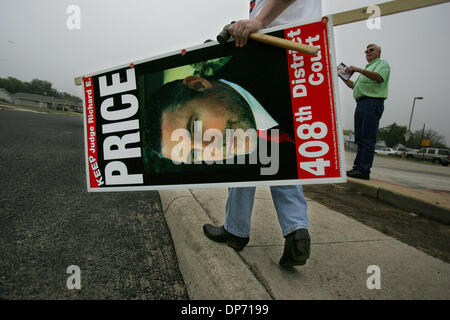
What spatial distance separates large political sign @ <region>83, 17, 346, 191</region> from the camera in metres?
1.03

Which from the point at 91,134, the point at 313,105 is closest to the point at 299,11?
the point at 313,105

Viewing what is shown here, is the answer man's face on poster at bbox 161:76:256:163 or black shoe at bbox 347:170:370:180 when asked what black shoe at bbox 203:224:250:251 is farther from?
black shoe at bbox 347:170:370:180

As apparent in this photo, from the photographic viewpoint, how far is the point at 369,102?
2.71 meters

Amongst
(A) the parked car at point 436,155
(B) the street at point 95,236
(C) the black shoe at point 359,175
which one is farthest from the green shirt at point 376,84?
(A) the parked car at point 436,155

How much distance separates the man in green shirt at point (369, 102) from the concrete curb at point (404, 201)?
326 mm

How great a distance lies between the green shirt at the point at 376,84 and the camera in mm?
2609

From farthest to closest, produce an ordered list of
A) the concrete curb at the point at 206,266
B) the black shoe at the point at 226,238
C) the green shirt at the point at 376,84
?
the green shirt at the point at 376,84 < the black shoe at the point at 226,238 < the concrete curb at the point at 206,266

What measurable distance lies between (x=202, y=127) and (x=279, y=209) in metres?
0.62

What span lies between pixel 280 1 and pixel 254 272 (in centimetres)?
135

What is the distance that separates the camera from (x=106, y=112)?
1477 mm

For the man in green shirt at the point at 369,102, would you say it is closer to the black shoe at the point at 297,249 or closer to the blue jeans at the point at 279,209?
the blue jeans at the point at 279,209

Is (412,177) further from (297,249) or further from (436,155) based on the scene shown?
(436,155)
